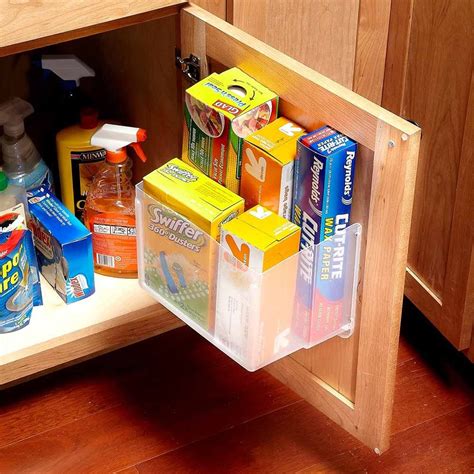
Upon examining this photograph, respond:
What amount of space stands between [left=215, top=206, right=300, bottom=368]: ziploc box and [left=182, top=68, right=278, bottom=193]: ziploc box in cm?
8

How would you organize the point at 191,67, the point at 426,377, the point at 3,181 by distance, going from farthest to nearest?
the point at 426,377
the point at 3,181
the point at 191,67

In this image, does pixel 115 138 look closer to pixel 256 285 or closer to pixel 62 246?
pixel 62 246

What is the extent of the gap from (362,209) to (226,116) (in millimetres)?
199

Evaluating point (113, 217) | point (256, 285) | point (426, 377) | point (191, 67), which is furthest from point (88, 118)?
point (426, 377)

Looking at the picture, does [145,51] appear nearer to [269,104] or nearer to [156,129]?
[156,129]

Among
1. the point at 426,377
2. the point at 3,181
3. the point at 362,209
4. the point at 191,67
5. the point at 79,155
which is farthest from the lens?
the point at 426,377

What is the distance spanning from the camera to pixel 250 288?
1.18m

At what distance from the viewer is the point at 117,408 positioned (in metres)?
1.65

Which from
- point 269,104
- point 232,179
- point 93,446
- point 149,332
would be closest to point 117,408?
point 93,446

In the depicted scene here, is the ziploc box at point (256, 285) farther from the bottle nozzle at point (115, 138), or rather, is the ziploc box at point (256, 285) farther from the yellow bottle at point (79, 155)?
the yellow bottle at point (79, 155)

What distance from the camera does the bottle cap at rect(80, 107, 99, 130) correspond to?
158cm

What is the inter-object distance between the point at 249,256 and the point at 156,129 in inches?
18.6

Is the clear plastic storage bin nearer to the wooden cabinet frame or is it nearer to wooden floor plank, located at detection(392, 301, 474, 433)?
the wooden cabinet frame

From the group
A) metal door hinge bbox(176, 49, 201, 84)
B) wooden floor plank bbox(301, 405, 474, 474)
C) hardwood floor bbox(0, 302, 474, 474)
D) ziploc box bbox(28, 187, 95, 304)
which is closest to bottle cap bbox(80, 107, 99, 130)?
ziploc box bbox(28, 187, 95, 304)
